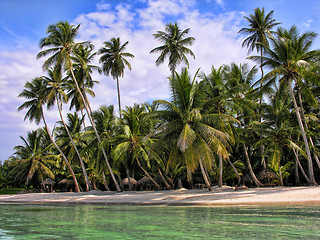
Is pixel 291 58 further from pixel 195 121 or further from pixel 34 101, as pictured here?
pixel 34 101

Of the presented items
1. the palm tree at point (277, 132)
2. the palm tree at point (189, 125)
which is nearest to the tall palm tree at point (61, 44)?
the palm tree at point (189, 125)

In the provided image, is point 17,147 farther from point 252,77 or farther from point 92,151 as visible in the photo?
point 252,77

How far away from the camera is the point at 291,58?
18.7 metres

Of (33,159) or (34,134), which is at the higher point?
(34,134)

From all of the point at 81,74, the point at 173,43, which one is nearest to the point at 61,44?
the point at 81,74

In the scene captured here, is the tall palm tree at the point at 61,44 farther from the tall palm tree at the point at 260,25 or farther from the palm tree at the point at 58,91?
the tall palm tree at the point at 260,25

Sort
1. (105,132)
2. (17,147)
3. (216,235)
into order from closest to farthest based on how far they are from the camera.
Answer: (216,235)
(105,132)
(17,147)

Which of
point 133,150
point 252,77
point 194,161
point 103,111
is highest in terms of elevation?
point 252,77

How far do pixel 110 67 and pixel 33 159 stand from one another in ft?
53.8

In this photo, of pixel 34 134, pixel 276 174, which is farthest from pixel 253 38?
pixel 34 134

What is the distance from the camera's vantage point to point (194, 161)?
1594cm

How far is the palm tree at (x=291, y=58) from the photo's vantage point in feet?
60.5

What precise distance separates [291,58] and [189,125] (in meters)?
8.62

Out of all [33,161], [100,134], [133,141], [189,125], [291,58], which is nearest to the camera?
[189,125]
